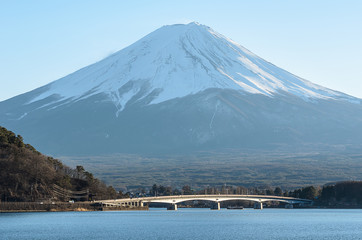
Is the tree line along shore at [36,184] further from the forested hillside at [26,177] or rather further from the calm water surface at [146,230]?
the calm water surface at [146,230]

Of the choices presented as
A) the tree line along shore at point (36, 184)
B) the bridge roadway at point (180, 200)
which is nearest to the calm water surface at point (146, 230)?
the tree line along shore at point (36, 184)

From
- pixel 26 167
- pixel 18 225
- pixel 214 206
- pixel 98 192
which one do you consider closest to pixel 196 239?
pixel 18 225

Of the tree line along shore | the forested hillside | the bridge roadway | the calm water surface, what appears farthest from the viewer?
the bridge roadway

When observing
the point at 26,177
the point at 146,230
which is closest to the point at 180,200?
the point at 26,177

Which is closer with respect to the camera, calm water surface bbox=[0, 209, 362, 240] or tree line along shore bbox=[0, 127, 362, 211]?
calm water surface bbox=[0, 209, 362, 240]

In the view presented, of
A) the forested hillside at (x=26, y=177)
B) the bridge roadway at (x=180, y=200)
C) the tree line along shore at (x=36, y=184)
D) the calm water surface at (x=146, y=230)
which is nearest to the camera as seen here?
the calm water surface at (x=146, y=230)

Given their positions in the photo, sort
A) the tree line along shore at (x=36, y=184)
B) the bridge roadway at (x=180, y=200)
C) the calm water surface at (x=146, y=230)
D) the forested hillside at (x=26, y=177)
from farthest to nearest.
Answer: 1. the bridge roadway at (x=180, y=200)
2. the tree line along shore at (x=36, y=184)
3. the forested hillside at (x=26, y=177)
4. the calm water surface at (x=146, y=230)

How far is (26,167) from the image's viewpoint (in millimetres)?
101688

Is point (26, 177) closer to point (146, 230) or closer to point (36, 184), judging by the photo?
point (36, 184)

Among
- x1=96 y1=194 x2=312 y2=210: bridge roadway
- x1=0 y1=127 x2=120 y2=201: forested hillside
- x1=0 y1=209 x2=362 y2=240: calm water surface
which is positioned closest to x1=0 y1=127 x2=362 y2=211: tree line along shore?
x1=0 y1=127 x2=120 y2=201: forested hillside

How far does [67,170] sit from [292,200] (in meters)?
54.2

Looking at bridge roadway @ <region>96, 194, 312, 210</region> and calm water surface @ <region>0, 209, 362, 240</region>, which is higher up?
bridge roadway @ <region>96, 194, 312, 210</region>

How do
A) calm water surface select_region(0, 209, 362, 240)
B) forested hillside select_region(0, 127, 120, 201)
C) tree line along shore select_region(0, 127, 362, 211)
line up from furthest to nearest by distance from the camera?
tree line along shore select_region(0, 127, 362, 211) < forested hillside select_region(0, 127, 120, 201) < calm water surface select_region(0, 209, 362, 240)

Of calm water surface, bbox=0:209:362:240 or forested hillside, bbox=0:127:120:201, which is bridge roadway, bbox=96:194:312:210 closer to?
forested hillside, bbox=0:127:120:201
